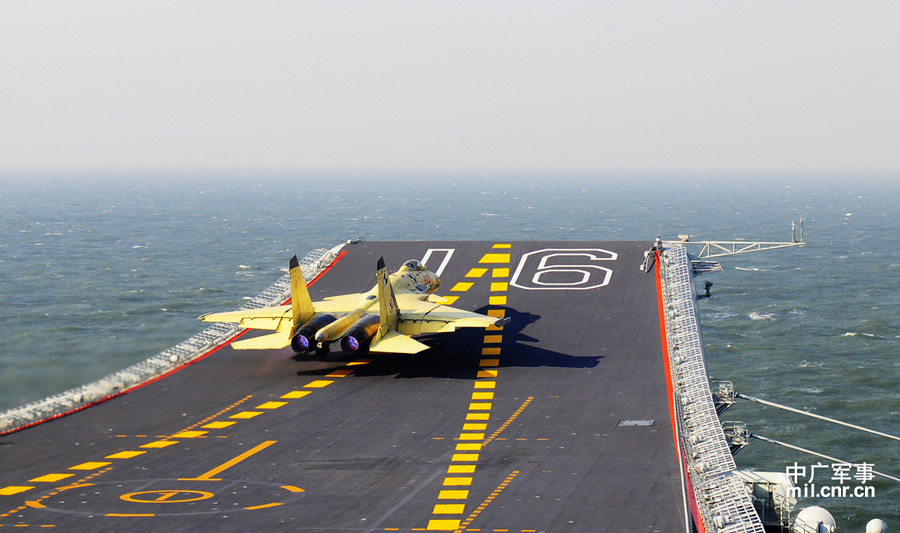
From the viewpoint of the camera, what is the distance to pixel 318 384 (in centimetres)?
5194

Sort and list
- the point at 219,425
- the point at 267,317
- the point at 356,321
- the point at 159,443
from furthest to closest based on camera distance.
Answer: the point at 267,317
the point at 356,321
the point at 219,425
the point at 159,443

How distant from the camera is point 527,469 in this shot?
3891 centimetres

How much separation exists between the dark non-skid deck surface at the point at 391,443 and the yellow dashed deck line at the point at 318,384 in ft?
0.57

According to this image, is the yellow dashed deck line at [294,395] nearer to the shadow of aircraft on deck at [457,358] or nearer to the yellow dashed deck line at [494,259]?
the shadow of aircraft on deck at [457,358]

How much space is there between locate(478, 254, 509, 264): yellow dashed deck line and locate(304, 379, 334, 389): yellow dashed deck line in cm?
2862

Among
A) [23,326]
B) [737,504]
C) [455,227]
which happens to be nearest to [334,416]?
[737,504]

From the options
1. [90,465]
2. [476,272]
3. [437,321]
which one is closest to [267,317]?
[437,321]

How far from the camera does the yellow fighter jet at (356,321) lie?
51.4m

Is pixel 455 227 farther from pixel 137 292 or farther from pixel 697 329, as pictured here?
pixel 697 329

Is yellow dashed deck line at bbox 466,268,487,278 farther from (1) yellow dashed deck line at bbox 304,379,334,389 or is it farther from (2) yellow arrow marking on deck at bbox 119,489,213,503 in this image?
(2) yellow arrow marking on deck at bbox 119,489,213,503

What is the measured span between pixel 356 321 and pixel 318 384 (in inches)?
160

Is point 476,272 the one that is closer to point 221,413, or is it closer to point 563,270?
point 563,270

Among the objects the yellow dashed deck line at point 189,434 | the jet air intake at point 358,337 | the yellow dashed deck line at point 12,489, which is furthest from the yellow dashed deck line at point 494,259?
the yellow dashed deck line at point 12,489

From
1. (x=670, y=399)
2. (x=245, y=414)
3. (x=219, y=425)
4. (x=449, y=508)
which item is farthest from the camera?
(x=670, y=399)
